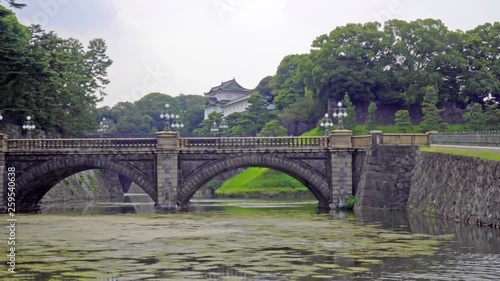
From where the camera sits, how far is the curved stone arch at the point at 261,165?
56.0 metres

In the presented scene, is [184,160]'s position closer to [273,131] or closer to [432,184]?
[432,184]

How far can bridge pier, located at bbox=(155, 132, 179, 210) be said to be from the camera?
56.6 m

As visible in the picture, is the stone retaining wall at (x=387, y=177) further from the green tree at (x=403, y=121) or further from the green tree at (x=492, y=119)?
the green tree at (x=403, y=121)

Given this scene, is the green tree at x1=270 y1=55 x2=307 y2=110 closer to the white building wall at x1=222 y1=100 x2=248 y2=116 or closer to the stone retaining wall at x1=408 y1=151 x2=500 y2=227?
the white building wall at x1=222 y1=100 x2=248 y2=116

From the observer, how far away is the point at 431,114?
84.0 meters

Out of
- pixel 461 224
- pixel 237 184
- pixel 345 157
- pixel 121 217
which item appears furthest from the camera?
pixel 237 184

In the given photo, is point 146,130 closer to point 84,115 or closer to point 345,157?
point 84,115

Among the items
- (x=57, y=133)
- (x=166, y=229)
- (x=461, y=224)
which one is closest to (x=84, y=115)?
(x=57, y=133)

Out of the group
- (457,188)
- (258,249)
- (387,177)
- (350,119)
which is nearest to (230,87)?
(350,119)

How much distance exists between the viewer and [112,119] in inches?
6427

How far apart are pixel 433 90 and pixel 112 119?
297 feet

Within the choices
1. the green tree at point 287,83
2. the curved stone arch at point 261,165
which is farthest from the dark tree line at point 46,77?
the green tree at point 287,83

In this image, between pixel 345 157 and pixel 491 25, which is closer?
pixel 345 157

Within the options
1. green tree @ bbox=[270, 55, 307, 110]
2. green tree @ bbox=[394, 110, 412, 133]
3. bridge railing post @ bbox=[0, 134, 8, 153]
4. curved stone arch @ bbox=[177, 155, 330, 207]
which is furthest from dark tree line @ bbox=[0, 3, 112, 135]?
green tree @ bbox=[394, 110, 412, 133]
